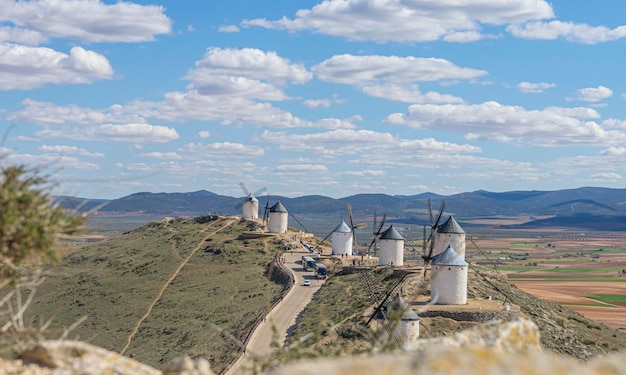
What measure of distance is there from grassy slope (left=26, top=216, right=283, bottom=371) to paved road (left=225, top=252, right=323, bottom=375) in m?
1.31

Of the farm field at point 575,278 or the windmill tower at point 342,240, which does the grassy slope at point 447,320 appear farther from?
the windmill tower at point 342,240

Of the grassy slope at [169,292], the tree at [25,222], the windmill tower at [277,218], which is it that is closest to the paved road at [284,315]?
the grassy slope at [169,292]

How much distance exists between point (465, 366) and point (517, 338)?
11.8 ft

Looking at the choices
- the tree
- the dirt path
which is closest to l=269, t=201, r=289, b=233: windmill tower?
the dirt path

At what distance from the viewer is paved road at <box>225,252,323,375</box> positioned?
40.3 meters

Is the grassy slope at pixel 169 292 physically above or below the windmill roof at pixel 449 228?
below

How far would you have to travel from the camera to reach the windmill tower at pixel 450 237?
5316 cm

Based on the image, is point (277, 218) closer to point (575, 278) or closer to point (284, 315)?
point (284, 315)

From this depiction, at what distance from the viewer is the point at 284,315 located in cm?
5078

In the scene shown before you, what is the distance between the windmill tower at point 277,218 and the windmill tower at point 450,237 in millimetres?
32264

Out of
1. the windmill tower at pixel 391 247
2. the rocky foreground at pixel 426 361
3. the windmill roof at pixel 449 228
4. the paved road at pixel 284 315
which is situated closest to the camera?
the rocky foreground at pixel 426 361

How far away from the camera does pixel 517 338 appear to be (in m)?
10.2

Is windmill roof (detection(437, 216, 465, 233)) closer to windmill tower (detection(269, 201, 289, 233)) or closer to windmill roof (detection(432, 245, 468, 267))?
windmill roof (detection(432, 245, 468, 267))

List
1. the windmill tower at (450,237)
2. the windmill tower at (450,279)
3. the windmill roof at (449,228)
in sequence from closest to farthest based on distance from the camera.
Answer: the windmill tower at (450,279) < the windmill tower at (450,237) < the windmill roof at (449,228)
